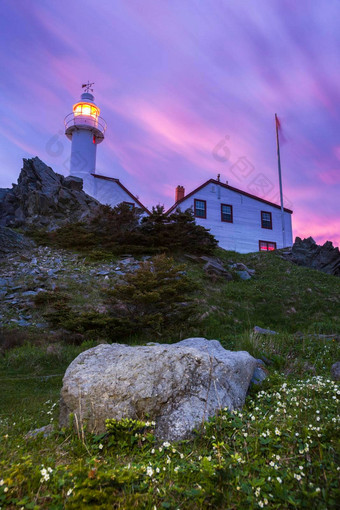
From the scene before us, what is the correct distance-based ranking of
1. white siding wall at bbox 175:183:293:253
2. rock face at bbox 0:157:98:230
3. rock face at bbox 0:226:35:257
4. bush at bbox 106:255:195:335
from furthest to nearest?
white siding wall at bbox 175:183:293:253 < rock face at bbox 0:157:98:230 < rock face at bbox 0:226:35:257 < bush at bbox 106:255:195:335

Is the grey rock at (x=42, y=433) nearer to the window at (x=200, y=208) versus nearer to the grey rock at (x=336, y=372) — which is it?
the grey rock at (x=336, y=372)

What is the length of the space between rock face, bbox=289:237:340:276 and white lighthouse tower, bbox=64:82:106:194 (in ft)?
70.9

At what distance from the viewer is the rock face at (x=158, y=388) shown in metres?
4.30

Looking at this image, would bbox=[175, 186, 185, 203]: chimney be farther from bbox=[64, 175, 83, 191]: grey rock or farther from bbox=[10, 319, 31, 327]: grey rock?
bbox=[10, 319, 31, 327]: grey rock

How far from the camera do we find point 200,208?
33.2m

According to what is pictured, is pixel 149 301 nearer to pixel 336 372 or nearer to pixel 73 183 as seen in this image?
pixel 336 372

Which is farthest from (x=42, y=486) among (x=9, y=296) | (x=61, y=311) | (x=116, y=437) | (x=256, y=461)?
(x=9, y=296)

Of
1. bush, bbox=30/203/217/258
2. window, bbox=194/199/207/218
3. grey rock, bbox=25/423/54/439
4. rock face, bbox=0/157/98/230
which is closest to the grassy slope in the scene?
grey rock, bbox=25/423/54/439

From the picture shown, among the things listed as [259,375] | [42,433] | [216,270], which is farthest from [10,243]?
[259,375]

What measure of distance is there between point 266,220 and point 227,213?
4.92m

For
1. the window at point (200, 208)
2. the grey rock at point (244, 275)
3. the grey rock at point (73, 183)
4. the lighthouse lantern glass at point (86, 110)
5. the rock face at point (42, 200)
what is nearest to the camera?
the grey rock at point (244, 275)

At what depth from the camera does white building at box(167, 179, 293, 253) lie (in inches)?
1304

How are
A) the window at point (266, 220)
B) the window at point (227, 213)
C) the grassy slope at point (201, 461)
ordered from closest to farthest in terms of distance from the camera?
the grassy slope at point (201, 461) < the window at point (227, 213) < the window at point (266, 220)

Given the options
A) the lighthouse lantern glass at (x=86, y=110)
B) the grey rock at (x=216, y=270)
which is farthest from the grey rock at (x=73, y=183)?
the grey rock at (x=216, y=270)
